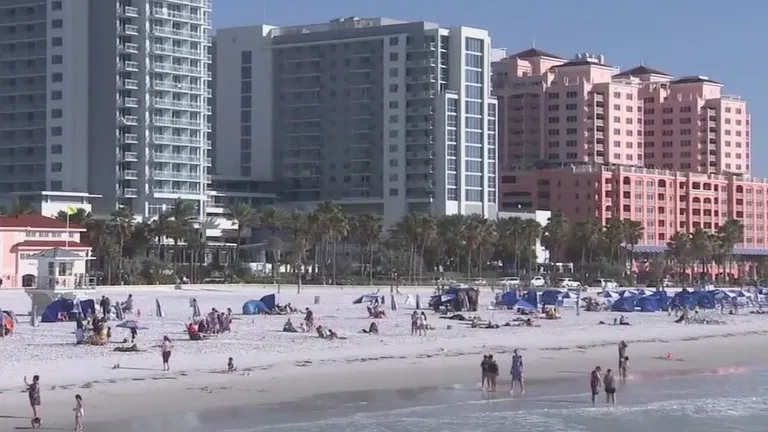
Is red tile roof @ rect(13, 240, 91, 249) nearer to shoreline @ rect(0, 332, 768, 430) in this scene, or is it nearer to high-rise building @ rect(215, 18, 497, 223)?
shoreline @ rect(0, 332, 768, 430)

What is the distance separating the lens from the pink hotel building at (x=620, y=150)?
17175cm

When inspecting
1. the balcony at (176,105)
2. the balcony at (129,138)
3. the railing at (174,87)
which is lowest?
the balcony at (129,138)

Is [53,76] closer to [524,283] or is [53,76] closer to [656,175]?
[524,283]

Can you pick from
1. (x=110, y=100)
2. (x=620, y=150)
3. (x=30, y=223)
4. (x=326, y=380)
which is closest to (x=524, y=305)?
(x=326, y=380)

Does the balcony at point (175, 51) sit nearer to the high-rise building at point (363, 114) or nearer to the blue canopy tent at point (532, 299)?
the high-rise building at point (363, 114)

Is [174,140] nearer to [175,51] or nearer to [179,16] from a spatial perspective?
[175,51]

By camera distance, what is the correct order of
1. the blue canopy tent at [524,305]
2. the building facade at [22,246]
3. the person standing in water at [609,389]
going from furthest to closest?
the building facade at [22,246] → the blue canopy tent at [524,305] → the person standing in water at [609,389]

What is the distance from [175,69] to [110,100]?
7176 millimetres

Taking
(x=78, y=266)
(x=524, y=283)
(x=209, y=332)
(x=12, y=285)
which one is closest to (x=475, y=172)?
(x=524, y=283)

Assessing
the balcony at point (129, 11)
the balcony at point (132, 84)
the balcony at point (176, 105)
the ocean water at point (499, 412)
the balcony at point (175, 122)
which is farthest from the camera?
the balcony at point (175, 122)

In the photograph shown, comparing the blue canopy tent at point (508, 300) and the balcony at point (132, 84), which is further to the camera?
the balcony at point (132, 84)

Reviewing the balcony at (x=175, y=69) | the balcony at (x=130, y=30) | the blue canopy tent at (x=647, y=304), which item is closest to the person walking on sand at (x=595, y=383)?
the blue canopy tent at (x=647, y=304)

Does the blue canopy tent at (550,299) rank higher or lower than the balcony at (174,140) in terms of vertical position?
lower

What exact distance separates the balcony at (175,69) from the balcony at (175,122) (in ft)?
15.5
